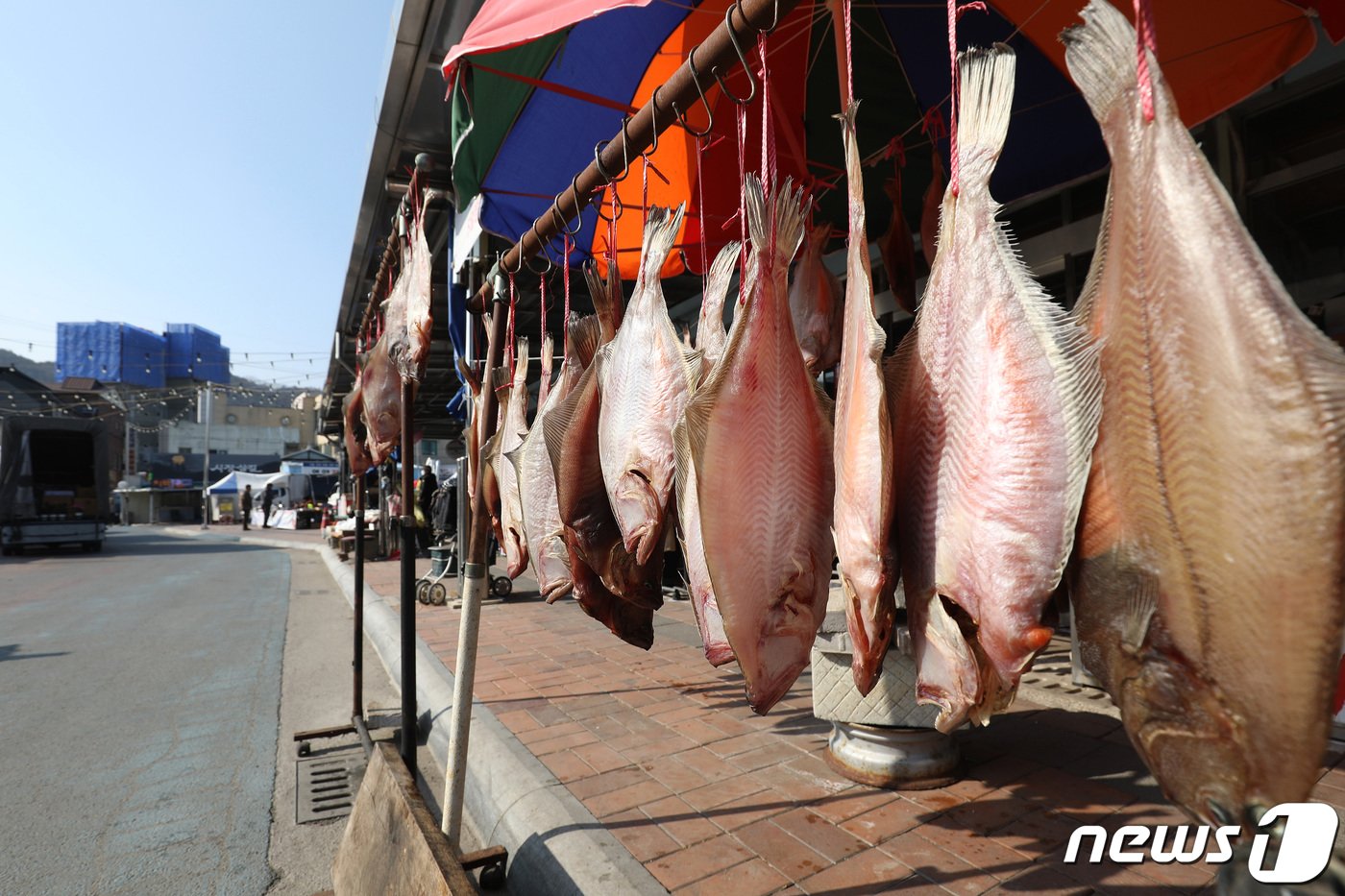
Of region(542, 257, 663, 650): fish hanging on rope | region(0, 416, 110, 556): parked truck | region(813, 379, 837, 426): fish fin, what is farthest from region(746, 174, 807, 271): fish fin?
region(0, 416, 110, 556): parked truck

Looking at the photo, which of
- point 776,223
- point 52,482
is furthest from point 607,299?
point 52,482

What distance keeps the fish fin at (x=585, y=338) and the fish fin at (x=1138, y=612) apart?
1.53 meters

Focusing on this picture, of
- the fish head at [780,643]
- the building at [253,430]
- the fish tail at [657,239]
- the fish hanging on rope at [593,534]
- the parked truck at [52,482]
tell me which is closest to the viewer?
the fish head at [780,643]

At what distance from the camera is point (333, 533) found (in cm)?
1500

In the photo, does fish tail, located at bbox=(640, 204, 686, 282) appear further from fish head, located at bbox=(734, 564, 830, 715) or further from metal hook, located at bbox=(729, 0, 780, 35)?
fish head, located at bbox=(734, 564, 830, 715)

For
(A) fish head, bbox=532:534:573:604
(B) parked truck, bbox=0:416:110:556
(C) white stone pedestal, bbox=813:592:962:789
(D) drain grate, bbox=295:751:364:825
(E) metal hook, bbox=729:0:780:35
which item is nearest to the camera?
(E) metal hook, bbox=729:0:780:35

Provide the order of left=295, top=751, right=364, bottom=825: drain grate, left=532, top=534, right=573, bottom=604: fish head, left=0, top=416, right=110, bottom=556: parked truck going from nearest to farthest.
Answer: left=532, top=534, right=573, bottom=604: fish head < left=295, top=751, right=364, bottom=825: drain grate < left=0, top=416, right=110, bottom=556: parked truck

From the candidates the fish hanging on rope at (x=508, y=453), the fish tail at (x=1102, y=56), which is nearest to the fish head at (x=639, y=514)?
the fish hanging on rope at (x=508, y=453)

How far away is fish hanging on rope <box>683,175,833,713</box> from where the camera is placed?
1.04 meters

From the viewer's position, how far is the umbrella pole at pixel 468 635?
235cm

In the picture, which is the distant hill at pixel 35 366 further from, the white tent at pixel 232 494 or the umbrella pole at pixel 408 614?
the umbrella pole at pixel 408 614

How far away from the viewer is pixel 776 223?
1167 mm

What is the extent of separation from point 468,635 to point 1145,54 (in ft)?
7.53

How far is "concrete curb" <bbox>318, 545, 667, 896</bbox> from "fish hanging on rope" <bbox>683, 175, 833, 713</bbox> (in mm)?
1687
